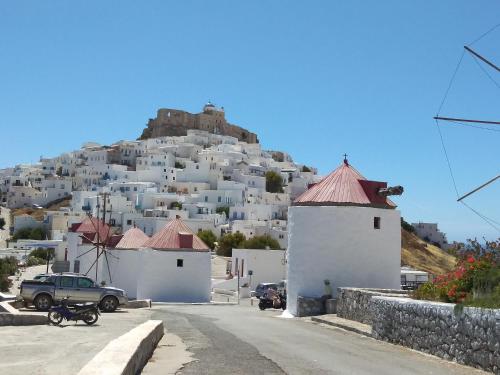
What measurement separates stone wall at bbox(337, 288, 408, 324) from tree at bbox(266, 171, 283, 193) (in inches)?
3771

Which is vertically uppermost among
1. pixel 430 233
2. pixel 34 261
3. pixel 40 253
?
pixel 430 233

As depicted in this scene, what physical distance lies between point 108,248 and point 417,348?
32.6m

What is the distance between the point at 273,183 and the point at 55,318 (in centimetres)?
10002

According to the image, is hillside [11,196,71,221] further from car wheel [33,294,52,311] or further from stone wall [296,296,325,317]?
stone wall [296,296,325,317]

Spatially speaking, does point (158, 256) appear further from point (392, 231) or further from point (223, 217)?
point (223, 217)

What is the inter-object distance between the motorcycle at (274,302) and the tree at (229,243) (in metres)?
47.0

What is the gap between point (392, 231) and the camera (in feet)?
77.6

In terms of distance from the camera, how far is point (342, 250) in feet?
74.8

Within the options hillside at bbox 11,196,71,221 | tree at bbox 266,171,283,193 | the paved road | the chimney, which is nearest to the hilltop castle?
hillside at bbox 11,196,71,221

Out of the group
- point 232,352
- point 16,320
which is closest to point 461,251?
point 232,352

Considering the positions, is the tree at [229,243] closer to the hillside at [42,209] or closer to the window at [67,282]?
the hillside at [42,209]

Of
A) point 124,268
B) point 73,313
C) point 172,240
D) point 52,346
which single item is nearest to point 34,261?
point 124,268

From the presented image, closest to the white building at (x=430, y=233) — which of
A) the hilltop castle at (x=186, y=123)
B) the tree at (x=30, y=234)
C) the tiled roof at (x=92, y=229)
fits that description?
the hilltop castle at (x=186, y=123)

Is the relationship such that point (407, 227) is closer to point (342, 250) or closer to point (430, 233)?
point (430, 233)
